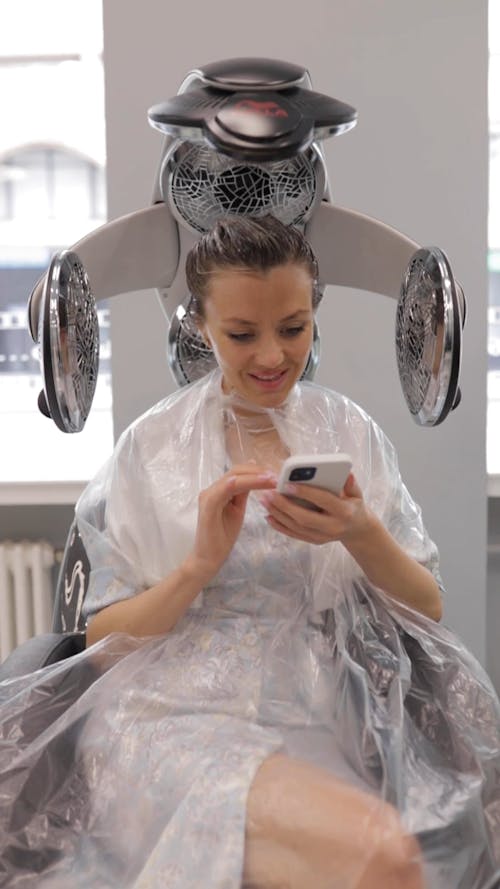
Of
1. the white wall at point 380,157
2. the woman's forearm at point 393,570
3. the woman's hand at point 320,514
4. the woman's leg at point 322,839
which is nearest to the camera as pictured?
the woman's leg at point 322,839

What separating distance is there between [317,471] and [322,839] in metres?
0.36

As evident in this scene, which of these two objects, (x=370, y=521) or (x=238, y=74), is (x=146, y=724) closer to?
(x=370, y=521)

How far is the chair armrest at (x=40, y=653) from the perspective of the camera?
1.35m

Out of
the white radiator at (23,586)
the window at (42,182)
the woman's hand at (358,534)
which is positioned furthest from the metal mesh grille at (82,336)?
the white radiator at (23,586)

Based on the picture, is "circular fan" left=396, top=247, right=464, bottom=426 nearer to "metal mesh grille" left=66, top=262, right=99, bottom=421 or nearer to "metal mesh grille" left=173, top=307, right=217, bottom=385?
"metal mesh grille" left=173, top=307, right=217, bottom=385

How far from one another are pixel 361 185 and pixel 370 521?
38.9 inches

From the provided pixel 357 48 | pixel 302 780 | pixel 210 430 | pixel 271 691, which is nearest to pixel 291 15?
pixel 357 48

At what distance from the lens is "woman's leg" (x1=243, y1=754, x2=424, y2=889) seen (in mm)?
983

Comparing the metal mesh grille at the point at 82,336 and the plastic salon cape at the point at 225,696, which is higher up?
the metal mesh grille at the point at 82,336

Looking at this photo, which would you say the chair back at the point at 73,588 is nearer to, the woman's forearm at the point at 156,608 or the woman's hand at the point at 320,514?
the woman's forearm at the point at 156,608

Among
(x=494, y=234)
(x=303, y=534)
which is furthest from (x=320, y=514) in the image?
(x=494, y=234)

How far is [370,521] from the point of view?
4.02 feet

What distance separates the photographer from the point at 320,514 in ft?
3.82

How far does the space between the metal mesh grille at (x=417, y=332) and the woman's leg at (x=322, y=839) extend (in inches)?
20.0
